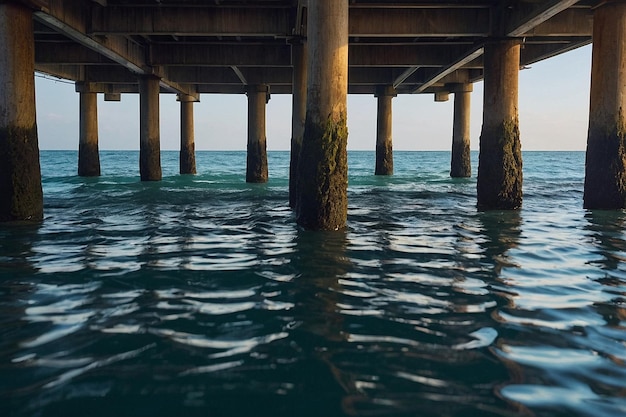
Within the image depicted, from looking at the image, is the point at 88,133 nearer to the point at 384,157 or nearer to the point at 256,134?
the point at 256,134

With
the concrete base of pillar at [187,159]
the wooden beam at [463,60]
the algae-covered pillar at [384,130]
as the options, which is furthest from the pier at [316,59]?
the concrete base of pillar at [187,159]

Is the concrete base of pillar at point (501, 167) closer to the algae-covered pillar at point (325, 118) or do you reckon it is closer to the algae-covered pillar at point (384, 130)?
the algae-covered pillar at point (325, 118)

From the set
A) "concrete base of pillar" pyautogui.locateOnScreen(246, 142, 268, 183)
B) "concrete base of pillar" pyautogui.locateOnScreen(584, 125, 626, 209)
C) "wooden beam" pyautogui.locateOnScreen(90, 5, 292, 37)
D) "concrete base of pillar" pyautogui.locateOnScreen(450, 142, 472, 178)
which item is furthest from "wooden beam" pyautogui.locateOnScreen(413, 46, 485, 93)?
"concrete base of pillar" pyautogui.locateOnScreen(246, 142, 268, 183)

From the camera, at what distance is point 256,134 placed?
23.3m

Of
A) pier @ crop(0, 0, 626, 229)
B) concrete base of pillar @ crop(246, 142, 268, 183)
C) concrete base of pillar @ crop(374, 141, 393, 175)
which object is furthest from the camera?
concrete base of pillar @ crop(374, 141, 393, 175)

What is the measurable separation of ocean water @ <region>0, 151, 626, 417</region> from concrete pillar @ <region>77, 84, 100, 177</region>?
17.9 m

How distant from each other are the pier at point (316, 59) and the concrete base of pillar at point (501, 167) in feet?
0.08

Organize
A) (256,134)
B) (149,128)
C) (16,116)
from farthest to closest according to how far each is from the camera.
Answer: (256,134) < (149,128) < (16,116)

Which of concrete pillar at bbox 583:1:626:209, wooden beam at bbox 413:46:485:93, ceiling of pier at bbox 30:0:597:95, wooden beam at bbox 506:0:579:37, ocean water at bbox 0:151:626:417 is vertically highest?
ceiling of pier at bbox 30:0:597:95

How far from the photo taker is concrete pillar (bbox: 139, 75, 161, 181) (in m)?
21.2

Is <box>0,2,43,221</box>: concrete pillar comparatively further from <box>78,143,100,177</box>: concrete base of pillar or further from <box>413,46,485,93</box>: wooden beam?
<box>78,143,100,177</box>: concrete base of pillar

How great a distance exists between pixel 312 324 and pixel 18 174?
7.85 meters

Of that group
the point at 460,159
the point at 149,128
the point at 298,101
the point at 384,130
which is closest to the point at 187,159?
the point at 149,128

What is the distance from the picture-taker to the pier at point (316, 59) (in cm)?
941
